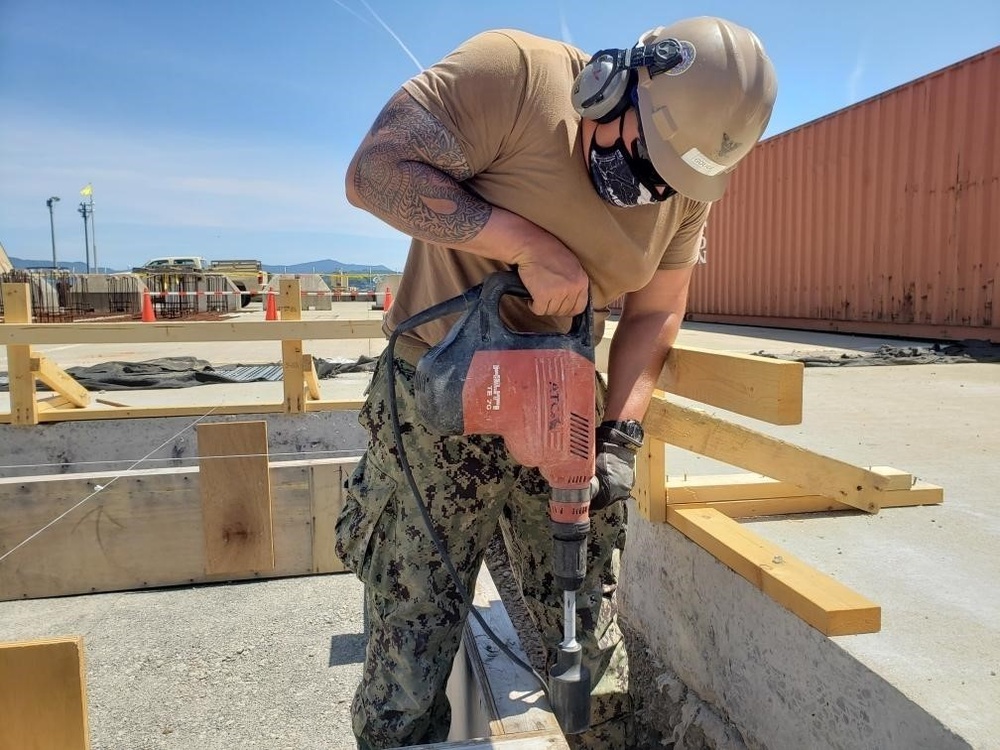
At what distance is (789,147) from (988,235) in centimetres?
457

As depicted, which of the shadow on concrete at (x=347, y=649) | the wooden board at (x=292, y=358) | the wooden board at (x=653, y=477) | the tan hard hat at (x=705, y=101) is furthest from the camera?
the wooden board at (x=292, y=358)

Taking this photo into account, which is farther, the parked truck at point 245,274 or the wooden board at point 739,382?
the parked truck at point 245,274

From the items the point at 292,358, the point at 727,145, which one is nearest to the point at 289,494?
the point at 292,358

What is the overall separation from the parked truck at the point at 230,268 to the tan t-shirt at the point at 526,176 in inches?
983

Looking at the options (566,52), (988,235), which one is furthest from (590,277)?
(988,235)

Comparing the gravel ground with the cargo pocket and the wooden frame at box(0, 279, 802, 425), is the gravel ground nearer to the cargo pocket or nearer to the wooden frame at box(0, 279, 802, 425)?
the cargo pocket

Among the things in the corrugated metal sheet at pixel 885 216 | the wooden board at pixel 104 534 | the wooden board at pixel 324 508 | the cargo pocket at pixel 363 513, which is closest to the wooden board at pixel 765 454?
the cargo pocket at pixel 363 513

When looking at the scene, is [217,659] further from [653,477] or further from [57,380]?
[57,380]

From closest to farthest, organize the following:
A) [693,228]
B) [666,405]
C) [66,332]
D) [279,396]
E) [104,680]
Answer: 1. [693,228]
2. [666,405]
3. [104,680]
4. [66,332]
5. [279,396]

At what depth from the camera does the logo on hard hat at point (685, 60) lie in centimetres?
132

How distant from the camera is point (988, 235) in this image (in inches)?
318

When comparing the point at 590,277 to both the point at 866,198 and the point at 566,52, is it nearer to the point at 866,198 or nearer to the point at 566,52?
the point at 566,52

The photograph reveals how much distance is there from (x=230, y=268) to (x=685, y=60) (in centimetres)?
3348

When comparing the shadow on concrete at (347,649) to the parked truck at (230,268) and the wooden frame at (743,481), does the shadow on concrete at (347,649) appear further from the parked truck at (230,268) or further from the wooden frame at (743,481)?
the parked truck at (230,268)
